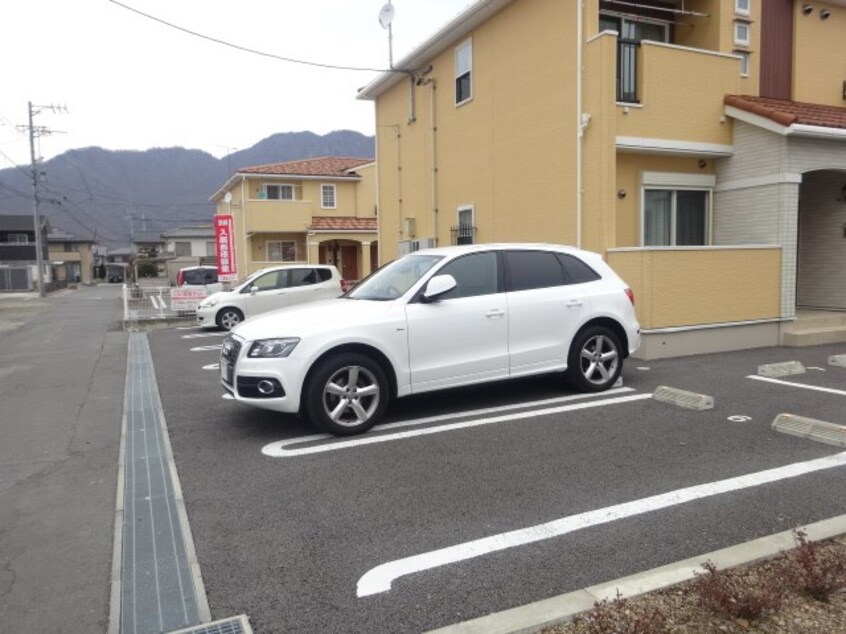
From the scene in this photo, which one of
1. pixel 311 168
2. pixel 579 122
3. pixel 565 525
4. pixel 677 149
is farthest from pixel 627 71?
pixel 311 168

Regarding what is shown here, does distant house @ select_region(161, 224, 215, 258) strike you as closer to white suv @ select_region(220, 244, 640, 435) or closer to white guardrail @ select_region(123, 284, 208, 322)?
white guardrail @ select_region(123, 284, 208, 322)

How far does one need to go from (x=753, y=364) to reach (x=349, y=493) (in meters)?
6.58

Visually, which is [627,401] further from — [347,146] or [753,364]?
[347,146]

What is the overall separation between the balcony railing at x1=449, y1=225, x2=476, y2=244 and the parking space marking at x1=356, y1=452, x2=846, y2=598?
9440 millimetres

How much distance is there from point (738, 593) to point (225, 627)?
2260mm

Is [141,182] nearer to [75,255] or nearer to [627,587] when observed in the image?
[75,255]

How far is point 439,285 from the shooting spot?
19.1 feet

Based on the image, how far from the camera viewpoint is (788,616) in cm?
266

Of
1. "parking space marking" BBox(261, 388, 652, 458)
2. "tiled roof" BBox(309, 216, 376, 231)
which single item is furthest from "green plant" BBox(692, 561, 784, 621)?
"tiled roof" BBox(309, 216, 376, 231)

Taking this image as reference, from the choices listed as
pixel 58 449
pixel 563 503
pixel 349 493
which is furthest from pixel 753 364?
pixel 58 449

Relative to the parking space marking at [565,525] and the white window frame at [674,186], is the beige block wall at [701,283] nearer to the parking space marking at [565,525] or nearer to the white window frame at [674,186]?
the white window frame at [674,186]

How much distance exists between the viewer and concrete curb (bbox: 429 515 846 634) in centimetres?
267

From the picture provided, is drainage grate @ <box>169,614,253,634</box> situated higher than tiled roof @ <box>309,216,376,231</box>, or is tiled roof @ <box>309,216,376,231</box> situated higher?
tiled roof @ <box>309,216,376,231</box>

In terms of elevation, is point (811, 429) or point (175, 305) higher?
point (175, 305)
